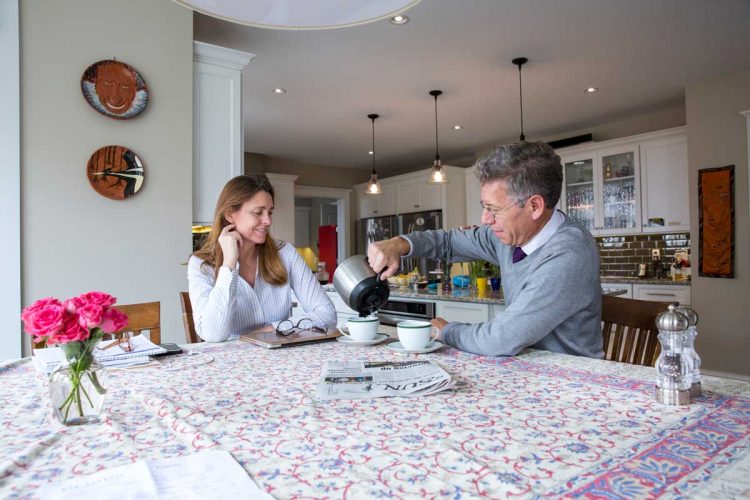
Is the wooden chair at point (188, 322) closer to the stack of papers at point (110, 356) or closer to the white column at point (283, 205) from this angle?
the stack of papers at point (110, 356)

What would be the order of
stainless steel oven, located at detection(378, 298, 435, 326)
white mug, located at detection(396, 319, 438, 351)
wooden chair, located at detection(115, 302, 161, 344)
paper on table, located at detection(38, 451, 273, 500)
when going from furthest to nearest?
stainless steel oven, located at detection(378, 298, 435, 326)
wooden chair, located at detection(115, 302, 161, 344)
white mug, located at detection(396, 319, 438, 351)
paper on table, located at detection(38, 451, 273, 500)

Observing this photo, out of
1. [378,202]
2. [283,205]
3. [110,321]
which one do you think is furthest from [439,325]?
[378,202]

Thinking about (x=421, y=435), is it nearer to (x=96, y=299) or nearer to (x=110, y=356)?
(x=96, y=299)

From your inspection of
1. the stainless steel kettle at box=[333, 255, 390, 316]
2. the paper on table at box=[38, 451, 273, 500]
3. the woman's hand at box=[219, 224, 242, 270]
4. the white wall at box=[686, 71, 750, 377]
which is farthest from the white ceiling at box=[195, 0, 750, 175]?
the paper on table at box=[38, 451, 273, 500]

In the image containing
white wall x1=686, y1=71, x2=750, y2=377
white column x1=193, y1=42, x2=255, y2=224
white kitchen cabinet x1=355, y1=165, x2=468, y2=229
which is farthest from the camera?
white kitchen cabinet x1=355, y1=165, x2=468, y2=229

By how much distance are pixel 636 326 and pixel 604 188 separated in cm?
427

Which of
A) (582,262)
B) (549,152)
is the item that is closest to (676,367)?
(582,262)

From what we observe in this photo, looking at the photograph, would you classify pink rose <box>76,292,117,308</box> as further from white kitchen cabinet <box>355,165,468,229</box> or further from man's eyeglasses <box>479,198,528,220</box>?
white kitchen cabinet <box>355,165,468,229</box>

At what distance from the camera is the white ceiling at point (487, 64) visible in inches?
118

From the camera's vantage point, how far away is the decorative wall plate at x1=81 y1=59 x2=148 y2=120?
95.0 inches

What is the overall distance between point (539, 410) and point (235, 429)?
0.49m

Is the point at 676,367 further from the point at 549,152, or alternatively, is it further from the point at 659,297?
the point at 659,297

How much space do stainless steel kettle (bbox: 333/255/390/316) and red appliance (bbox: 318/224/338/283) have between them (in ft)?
21.4

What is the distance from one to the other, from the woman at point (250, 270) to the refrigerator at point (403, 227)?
4357 millimetres
